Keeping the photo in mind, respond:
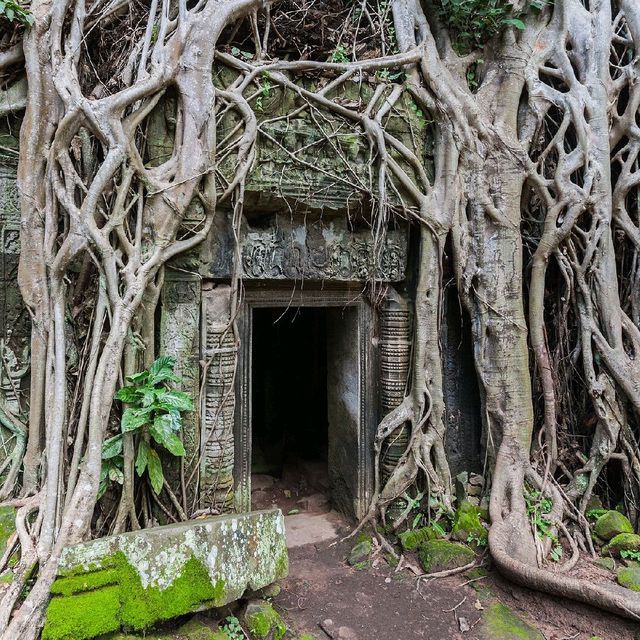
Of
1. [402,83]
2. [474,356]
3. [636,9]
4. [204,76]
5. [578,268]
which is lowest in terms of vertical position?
[474,356]

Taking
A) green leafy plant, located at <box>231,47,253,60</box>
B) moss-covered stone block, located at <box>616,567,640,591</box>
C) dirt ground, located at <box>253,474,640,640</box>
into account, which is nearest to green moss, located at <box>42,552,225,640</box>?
dirt ground, located at <box>253,474,640,640</box>

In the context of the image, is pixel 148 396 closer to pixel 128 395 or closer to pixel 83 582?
pixel 128 395

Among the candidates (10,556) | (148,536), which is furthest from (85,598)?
(10,556)

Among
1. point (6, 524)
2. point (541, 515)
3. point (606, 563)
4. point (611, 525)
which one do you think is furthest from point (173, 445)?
point (611, 525)

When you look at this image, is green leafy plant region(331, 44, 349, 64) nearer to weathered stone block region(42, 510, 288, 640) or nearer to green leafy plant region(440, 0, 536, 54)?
green leafy plant region(440, 0, 536, 54)

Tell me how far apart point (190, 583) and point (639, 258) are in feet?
12.1

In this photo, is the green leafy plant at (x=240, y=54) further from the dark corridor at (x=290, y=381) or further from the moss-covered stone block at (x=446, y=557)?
the moss-covered stone block at (x=446, y=557)

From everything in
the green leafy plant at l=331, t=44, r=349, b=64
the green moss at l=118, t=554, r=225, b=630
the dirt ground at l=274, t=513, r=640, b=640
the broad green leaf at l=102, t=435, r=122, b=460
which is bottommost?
the dirt ground at l=274, t=513, r=640, b=640

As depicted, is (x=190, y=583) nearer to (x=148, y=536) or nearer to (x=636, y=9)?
(x=148, y=536)

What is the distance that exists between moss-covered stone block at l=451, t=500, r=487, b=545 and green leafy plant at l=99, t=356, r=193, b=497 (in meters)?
1.95

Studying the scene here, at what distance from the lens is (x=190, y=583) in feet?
7.20

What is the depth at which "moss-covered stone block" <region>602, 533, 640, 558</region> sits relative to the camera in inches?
121

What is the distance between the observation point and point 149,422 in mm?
2625

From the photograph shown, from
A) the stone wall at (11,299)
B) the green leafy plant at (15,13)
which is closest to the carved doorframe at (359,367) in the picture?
the stone wall at (11,299)
